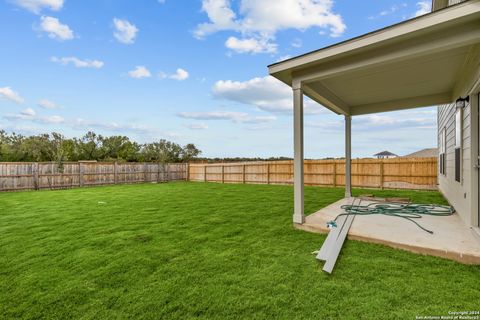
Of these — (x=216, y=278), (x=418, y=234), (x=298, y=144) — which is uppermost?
(x=298, y=144)

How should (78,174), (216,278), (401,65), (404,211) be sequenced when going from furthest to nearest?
(78,174) < (404,211) < (401,65) < (216,278)

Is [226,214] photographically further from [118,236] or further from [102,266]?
[102,266]

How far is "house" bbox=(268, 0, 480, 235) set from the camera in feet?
8.50

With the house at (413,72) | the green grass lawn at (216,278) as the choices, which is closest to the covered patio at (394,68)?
the house at (413,72)

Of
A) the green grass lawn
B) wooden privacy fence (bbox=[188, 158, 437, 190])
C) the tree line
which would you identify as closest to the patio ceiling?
the green grass lawn

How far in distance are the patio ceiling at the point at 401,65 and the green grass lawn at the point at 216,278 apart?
7.74 feet

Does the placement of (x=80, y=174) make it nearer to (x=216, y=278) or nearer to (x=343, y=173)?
(x=343, y=173)

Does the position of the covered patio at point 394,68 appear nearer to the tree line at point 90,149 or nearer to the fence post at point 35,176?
the fence post at point 35,176

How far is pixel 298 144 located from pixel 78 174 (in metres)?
13.4

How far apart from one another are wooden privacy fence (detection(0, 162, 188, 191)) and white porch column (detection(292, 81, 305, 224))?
43.3ft

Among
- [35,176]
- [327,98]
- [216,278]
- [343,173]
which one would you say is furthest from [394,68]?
[35,176]

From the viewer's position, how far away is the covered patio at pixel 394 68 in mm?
2575

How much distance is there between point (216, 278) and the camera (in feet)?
7.50

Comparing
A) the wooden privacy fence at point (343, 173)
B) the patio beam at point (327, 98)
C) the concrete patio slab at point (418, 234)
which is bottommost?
the concrete patio slab at point (418, 234)
